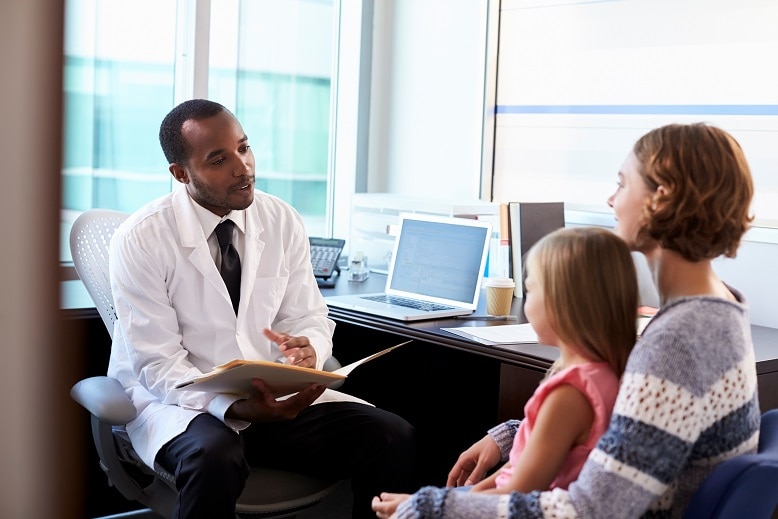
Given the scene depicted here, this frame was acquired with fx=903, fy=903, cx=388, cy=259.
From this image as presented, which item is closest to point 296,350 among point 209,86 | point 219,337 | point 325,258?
point 219,337

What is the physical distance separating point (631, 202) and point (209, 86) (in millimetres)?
2024

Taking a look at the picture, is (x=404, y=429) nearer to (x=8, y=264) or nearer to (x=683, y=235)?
(x=683, y=235)

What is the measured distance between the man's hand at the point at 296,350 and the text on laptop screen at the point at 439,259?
520 millimetres

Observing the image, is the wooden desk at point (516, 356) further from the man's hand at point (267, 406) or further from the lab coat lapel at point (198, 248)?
the lab coat lapel at point (198, 248)

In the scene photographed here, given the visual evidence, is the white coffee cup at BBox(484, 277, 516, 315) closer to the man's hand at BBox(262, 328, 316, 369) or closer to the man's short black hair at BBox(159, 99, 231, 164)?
the man's hand at BBox(262, 328, 316, 369)

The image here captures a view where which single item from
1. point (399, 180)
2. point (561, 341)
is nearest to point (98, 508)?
point (399, 180)

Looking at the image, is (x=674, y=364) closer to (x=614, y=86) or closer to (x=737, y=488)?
(x=737, y=488)

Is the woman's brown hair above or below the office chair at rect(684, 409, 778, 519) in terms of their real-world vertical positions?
above

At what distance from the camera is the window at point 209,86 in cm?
260

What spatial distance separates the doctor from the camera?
1.86 meters

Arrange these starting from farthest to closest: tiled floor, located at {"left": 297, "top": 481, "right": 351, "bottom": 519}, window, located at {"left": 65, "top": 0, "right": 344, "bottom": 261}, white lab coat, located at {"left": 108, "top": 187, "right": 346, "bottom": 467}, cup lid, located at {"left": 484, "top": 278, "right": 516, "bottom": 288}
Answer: tiled floor, located at {"left": 297, "top": 481, "right": 351, "bottom": 519} < window, located at {"left": 65, "top": 0, "right": 344, "bottom": 261} < cup lid, located at {"left": 484, "top": 278, "right": 516, "bottom": 288} < white lab coat, located at {"left": 108, "top": 187, "right": 346, "bottom": 467}

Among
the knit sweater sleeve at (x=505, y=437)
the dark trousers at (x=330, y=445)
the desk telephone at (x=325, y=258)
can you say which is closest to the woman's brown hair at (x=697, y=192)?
the knit sweater sleeve at (x=505, y=437)

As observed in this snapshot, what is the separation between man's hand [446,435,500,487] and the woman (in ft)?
1.17

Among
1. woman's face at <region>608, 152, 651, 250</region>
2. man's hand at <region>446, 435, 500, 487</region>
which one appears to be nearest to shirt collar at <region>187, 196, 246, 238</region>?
man's hand at <region>446, 435, 500, 487</region>
